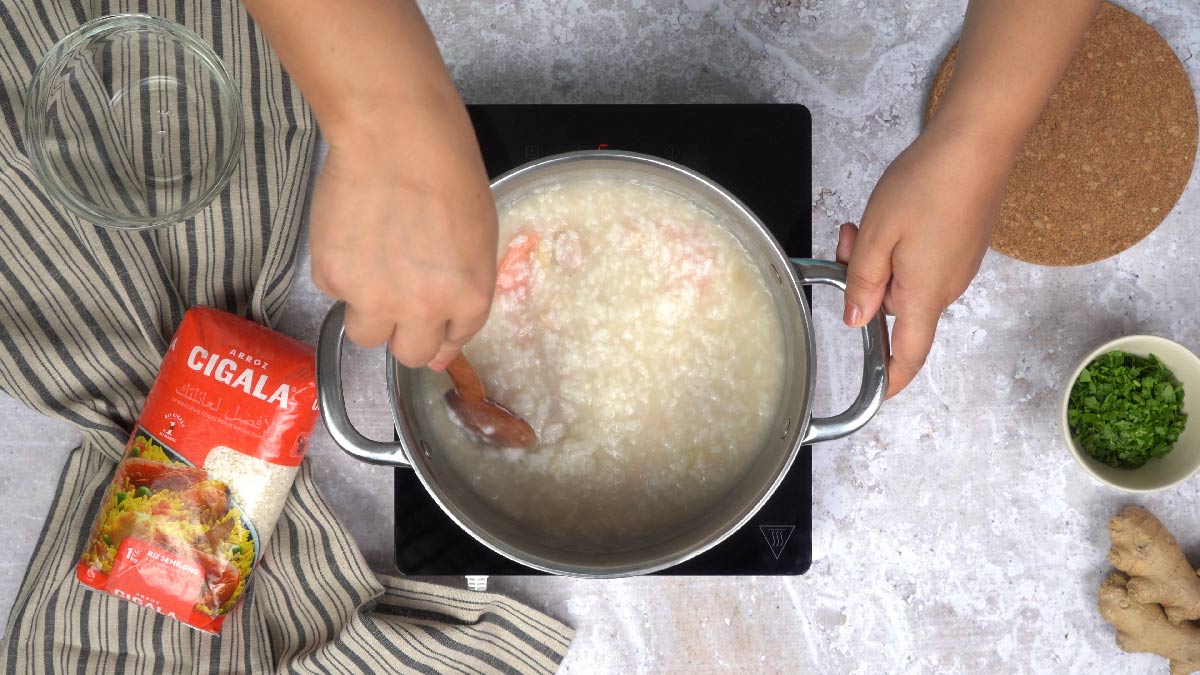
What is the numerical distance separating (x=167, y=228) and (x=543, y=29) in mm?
477

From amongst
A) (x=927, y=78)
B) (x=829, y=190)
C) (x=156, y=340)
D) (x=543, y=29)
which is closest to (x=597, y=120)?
(x=543, y=29)

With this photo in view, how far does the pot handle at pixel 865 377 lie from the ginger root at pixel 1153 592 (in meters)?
0.44

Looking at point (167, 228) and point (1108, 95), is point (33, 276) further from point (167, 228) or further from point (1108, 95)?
point (1108, 95)

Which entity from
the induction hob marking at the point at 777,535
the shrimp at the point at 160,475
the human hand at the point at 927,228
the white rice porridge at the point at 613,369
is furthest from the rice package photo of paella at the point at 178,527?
the human hand at the point at 927,228

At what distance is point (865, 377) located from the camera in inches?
31.9

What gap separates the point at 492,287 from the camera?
25.9 inches

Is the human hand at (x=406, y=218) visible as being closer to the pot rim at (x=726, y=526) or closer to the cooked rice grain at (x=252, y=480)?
the pot rim at (x=726, y=526)

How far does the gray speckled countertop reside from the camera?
104cm

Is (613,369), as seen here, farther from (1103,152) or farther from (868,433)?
(1103,152)

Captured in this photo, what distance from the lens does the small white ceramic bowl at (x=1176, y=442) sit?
99cm

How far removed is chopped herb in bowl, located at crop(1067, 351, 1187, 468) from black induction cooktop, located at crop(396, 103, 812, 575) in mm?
334

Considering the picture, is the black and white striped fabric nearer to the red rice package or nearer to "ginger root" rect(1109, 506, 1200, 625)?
the red rice package

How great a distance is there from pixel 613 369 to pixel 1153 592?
0.68 m

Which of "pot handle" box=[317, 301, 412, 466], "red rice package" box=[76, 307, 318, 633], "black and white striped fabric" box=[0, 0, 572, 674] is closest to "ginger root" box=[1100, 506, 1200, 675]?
"black and white striped fabric" box=[0, 0, 572, 674]
